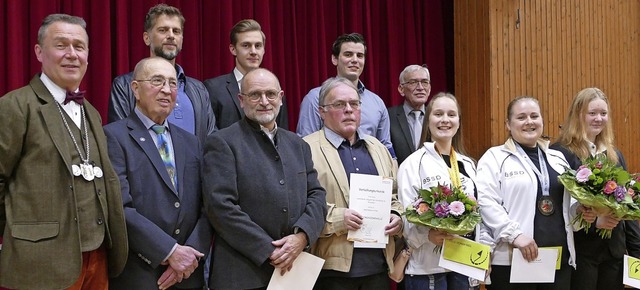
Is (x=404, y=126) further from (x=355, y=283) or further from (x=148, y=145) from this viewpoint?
(x=148, y=145)

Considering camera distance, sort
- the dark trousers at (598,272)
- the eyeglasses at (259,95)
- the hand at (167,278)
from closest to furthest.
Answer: the hand at (167,278) → the eyeglasses at (259,95) → the dark trousers at (598,272)

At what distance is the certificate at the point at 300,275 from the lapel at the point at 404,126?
1.65m

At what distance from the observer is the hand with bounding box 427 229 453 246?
3.39m

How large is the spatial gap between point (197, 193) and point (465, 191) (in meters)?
1.49

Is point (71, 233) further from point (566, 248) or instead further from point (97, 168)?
point (566, 248)

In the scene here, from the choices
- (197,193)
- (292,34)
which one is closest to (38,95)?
(197,193)

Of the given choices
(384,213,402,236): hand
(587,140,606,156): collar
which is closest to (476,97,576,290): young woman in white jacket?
(587,140,606,156): collar

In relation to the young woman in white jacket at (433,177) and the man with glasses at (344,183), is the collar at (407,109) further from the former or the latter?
the man with glasses at (344,183)

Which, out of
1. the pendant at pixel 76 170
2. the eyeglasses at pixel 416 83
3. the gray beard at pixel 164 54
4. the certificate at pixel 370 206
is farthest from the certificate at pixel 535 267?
the pendant at pixel 76 170

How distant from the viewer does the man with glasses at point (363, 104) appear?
4094 millimetres

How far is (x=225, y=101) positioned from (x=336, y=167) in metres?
0.93

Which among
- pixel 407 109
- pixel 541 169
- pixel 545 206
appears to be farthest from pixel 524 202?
pixel 407 109

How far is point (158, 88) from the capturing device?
3053mm

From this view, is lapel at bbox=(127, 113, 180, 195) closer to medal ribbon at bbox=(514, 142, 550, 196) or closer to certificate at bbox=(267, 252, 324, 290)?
certificate at bbox=(267, 252, 324, 290)
